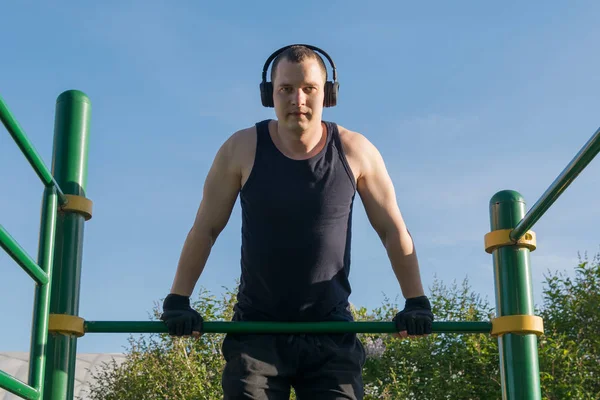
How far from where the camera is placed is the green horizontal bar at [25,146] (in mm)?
2351

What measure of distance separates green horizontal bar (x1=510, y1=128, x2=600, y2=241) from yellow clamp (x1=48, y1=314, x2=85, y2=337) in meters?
1.48

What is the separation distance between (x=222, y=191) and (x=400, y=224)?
60cm

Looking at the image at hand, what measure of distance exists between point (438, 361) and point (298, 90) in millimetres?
9448

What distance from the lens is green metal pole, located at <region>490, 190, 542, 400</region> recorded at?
279 cm

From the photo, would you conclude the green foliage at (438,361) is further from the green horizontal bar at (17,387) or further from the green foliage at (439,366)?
the green horizontal bar at (17,387)

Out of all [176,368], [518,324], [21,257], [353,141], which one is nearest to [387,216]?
[353,141]

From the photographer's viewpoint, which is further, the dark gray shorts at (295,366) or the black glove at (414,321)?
the black glove at (414,321)

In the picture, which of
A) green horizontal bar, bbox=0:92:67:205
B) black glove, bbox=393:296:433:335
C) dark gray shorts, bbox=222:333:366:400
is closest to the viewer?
green horizontal bar, bbox=0:92:67:205

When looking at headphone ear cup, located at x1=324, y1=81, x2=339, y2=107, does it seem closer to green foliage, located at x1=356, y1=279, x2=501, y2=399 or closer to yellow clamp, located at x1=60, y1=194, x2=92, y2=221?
yellow clamp, located at x1=60, y1=194, x2=92, y2=221

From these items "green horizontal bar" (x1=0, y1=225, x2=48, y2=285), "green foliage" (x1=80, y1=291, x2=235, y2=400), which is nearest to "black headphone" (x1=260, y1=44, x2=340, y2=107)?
"green horizontal bar" (x1=0, y1=225, x2=48, y2=285)

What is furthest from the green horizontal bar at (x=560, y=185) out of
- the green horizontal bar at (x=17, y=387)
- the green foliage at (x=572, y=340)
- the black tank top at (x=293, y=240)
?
the green foliage at (x=572, y=340)

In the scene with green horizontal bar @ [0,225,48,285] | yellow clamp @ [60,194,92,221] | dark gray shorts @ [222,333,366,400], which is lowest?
dark gray shorts @ [222,333,366,400]

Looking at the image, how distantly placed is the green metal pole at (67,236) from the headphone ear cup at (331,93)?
85cm

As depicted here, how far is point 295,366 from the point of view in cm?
262
